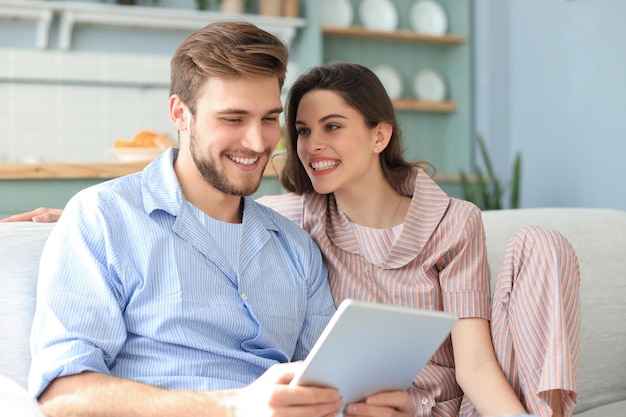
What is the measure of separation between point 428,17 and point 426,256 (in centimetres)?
415

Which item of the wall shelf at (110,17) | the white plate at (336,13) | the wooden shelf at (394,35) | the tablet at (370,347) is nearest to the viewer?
the tablet at (370,347)

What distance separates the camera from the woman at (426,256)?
6.00 ft

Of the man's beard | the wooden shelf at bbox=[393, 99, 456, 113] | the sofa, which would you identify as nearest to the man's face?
the man's beard

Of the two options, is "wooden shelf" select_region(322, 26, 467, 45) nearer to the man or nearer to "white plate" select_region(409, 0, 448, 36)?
"white plate" select_region(409, 0, 448, 36)

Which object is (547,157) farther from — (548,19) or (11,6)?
(11,6)

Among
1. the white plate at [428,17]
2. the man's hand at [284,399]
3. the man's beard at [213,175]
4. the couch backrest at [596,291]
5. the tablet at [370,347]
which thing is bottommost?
the couch backrest at [596,291]

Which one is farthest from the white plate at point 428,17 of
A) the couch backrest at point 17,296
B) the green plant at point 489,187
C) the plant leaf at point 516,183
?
the couch backrest at point 17,296

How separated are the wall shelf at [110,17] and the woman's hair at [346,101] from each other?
3.06 metres

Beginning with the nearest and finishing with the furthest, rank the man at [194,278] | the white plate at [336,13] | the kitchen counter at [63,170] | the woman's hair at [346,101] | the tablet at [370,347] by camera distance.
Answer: the tablet at [370,347], the man at [194,278], the woman's hair at [346,101], the kitchen counter at [63,170], the white plate at [336,13]

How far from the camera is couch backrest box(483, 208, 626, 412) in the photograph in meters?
2.19

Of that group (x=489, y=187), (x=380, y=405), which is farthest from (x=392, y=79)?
(x=380, y=405)

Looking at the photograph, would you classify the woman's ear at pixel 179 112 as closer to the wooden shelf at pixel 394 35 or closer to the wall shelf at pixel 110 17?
the wall shelf at pixel 110 17

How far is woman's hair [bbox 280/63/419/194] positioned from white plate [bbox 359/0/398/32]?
3.63m

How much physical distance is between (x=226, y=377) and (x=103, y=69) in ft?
12.3
